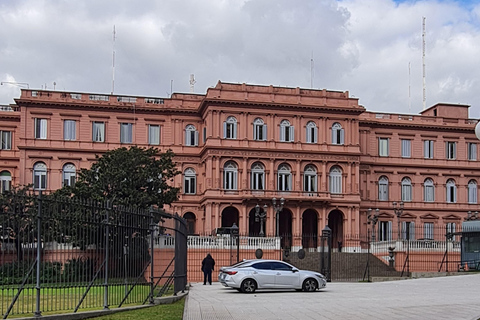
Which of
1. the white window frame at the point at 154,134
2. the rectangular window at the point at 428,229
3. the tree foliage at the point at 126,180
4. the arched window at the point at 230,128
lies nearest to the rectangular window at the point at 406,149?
the rectangular window at the point at 428,229

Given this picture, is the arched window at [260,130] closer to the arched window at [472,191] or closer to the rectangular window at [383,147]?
the rectangular window at [383,147]

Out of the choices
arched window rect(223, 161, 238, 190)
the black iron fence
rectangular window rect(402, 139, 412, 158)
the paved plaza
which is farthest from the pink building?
the black iron fence

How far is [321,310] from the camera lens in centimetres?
1866

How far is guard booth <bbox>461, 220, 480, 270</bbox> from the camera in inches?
1607

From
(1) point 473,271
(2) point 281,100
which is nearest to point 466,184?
(2) point 281,100

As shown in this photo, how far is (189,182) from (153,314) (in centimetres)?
4437

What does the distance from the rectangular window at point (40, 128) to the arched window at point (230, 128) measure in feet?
48.4

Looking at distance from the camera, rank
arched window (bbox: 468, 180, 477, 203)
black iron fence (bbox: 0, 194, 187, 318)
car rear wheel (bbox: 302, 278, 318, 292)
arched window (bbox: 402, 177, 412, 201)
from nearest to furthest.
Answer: black iron fence (bbox: 0, 194, 187, 318)
car rear wheel (bbox: 302, 278, 318, 292)
arched window (bbox: 402, 177, 412, 201)
arched window (bbox: 468, 180, 477, 203)

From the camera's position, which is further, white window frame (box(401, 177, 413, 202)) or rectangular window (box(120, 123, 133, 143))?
white window frame (box(401, 177, 413, 202))

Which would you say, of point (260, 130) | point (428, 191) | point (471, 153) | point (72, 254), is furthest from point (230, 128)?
point (72, 254)

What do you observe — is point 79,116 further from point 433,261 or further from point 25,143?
point 433,261

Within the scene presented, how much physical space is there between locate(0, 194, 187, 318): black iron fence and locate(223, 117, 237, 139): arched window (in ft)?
124

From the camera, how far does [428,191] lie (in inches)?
2559

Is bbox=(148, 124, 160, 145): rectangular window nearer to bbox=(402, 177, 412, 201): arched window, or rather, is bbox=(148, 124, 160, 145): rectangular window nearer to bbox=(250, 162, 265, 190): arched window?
bbox=(250, 162, 265, 190): arched window
